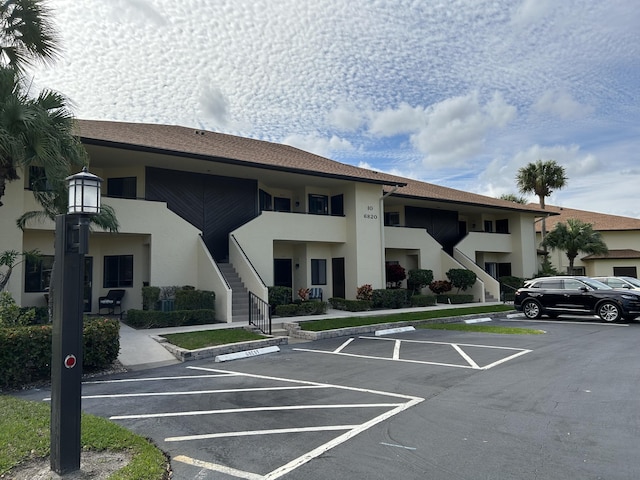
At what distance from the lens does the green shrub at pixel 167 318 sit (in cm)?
1430

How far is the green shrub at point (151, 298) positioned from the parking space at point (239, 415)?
673 centimetres

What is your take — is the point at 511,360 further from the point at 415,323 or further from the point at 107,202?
the point at 107,202

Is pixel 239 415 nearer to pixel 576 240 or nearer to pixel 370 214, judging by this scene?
pixel 370 214

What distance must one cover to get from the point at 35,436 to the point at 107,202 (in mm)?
10988

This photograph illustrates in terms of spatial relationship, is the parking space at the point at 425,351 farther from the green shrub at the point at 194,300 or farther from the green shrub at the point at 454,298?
the green shrub at the point at 454,298

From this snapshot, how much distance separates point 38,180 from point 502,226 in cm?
2728

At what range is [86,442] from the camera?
4.88 meters

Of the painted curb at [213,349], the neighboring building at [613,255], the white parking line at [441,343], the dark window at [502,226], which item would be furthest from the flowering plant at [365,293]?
the neighboring building at [613,255]

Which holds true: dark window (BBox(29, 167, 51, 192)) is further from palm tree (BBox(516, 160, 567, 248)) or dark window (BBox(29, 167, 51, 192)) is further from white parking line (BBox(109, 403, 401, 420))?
palm tree (BBox(516, 160, 567, 248))

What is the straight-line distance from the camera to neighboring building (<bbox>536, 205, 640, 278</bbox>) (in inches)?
1330

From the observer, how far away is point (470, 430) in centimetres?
536

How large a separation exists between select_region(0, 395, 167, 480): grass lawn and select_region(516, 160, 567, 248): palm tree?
36.4 m

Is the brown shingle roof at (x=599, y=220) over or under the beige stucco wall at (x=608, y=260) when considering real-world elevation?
over

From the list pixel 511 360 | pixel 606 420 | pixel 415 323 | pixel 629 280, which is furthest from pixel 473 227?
pixel 606 420
